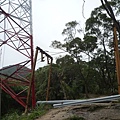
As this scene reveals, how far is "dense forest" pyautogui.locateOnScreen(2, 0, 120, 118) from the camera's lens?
1355 centimetres

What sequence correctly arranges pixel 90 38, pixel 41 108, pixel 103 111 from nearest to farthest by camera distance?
pixel 103 111, pixel 41 108, pixel 90 38

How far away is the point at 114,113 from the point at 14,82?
240 inches

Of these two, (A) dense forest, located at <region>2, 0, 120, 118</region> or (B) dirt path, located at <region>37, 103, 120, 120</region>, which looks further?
(A) dense forest, located at <region>2, 0, 120, 118</region>

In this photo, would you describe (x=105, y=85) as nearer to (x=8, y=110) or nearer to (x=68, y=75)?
(x=68, y=75)

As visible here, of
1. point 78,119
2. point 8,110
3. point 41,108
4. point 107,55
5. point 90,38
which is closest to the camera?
point 78,119

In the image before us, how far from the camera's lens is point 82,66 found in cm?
1502

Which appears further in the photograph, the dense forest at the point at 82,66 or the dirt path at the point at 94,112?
the dense forest at the point at 82,66

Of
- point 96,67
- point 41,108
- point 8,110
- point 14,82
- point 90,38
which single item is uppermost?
point 90,38

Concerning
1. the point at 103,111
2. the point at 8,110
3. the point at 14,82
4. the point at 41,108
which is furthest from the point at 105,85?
the point at 103,111

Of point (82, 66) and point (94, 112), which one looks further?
point (82, 66)

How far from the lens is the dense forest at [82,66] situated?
1355 cm

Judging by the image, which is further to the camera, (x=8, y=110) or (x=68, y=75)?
(x=68, y=75)

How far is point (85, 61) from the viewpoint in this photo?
1485 centimetres

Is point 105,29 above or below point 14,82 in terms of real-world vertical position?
above
